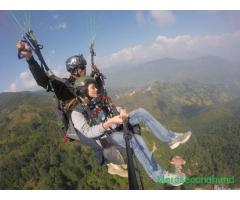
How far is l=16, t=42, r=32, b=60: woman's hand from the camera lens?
387cm

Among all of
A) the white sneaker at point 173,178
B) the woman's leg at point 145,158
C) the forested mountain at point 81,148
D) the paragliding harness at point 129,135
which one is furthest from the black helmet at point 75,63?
the white sneaker at point 173,178

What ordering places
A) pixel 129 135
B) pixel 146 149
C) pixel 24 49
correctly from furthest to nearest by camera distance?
pixel 146 149 < pixel 24 49 < pixel 129 135

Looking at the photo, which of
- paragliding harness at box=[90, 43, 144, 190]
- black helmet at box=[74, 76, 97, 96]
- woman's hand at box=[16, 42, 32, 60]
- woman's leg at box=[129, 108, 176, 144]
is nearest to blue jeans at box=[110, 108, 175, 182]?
woman's leg at box=[129, 108, 176, 144]

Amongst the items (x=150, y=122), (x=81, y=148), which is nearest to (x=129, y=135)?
(x=150, y=122)

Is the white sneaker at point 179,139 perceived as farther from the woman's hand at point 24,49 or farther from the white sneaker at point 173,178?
the woman's hand at point 24,49

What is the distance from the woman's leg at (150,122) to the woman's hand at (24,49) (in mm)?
1488

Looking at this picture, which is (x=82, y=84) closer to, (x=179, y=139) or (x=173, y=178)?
(x=179, y=139)

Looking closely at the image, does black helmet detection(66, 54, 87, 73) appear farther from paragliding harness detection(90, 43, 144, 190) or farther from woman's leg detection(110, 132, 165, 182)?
woman's leg detection(110, 132, 165, 182)

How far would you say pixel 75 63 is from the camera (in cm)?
459

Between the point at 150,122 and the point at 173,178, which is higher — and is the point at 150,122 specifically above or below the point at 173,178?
above

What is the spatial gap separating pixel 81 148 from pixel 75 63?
A: 3539 cm

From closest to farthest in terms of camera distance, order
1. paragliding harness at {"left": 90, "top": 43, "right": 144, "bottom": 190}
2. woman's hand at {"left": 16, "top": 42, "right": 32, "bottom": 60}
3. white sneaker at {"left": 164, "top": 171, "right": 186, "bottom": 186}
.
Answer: paragliding harness at {"left": 90, "top": 43, "right": 144, "bottom": 190}, woman's hand at {"left": 16, "top": 42, "right": 32, "bottom": 60}, white sneaker at {"left": 164, "top": 171, "right": 186, "bottom": 186}

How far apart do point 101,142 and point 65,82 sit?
3.23 feet

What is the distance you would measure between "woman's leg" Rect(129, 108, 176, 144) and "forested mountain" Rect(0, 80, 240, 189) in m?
1.17
